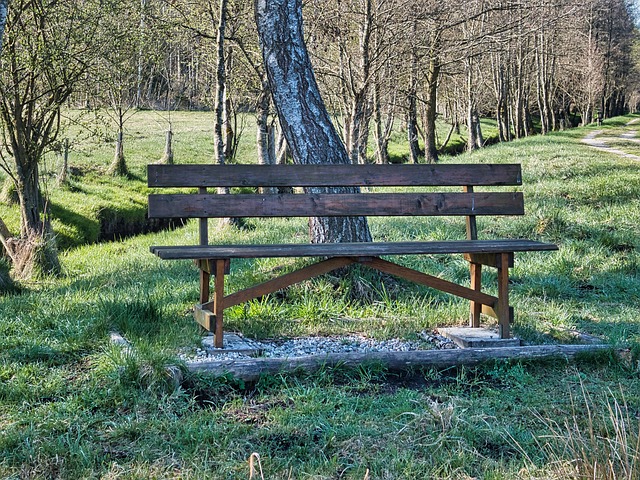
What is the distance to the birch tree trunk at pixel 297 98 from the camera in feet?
24.0

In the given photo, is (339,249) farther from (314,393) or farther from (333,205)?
(314,393)

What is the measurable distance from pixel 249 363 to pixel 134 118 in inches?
1178

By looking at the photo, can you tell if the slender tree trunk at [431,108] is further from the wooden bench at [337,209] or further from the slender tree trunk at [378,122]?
the wooden bench at [337,209]

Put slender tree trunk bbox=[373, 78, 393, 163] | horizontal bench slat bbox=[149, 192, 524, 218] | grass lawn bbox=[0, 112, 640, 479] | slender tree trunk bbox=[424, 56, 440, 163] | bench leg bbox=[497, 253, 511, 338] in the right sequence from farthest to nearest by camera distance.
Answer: slender tree trunk bbox=[424, 56, 440, 163], slender tree trunk bbox=[373, 78, 393, 163], bench leg bbox=[497, 253, 511, 338], horizontal bench slat bbox=[149, 192, 524, 218], grass lawn bbox=[0, 112, 640, 479]

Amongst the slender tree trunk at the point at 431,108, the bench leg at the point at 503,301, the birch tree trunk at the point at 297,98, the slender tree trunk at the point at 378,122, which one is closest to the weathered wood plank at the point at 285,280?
the bench leg at the point at 503,301

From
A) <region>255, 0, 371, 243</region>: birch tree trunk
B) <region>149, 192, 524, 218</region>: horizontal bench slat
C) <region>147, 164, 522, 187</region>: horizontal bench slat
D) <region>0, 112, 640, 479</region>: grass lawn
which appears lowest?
<region>0, 112, 640, 479</region>: grass lawn

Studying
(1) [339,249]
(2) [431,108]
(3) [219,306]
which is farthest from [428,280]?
(2) [431,108]

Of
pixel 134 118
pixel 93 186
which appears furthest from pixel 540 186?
pixel 134 118

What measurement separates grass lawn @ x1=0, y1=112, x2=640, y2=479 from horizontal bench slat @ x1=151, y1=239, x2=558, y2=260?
618 millimetres

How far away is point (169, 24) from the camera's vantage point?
44.5ft

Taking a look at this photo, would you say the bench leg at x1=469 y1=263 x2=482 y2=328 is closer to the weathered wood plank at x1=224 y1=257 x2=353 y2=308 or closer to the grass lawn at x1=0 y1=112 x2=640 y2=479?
the grass lawn at x1=0 y1=112 x2=640 y2=479

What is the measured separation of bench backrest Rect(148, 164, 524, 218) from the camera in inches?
225

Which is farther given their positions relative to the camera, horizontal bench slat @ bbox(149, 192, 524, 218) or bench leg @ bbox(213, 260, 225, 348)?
horizontal bench slat @ bbox(149, 192, 524, 218)

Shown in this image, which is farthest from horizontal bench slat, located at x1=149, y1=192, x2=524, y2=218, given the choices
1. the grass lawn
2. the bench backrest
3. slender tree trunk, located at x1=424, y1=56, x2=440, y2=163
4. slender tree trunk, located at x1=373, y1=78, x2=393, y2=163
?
slender tree trunk, located at x1=424, y1=56, x2=440, y2=163
